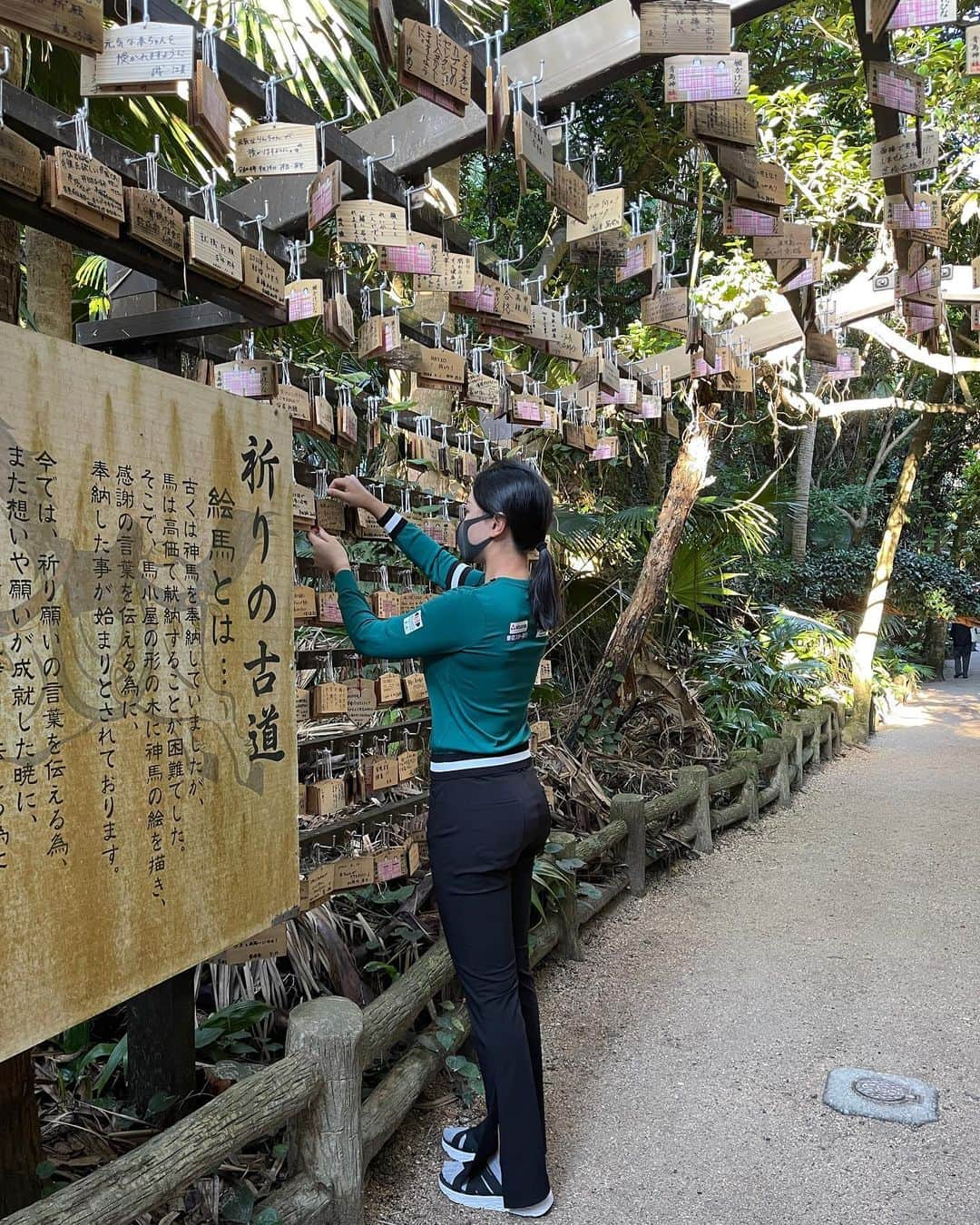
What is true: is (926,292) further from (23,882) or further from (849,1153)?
(23,882)

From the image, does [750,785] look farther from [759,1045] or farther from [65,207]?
[65,207]

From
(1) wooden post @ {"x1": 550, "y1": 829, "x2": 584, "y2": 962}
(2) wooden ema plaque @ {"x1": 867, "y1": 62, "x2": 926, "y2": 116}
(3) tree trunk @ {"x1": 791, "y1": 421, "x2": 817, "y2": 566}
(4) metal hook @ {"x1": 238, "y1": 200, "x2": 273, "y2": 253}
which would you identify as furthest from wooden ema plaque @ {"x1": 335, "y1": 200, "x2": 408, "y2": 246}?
(3) tree trunk @ {"x1": 791, "y1": 421, "x2": 817, "y2": 566}

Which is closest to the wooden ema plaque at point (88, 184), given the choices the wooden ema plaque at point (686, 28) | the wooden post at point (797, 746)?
the wooden ema plaque at point (686, 28)

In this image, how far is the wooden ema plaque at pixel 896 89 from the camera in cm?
284

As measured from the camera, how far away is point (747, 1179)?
8.32ft

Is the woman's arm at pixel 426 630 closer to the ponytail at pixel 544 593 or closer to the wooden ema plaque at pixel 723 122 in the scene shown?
the ponytail at pixel 544 593

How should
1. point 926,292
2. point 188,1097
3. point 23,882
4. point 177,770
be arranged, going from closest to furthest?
point 23,882 → point 177,770 → point 188,1097 → point 926,292

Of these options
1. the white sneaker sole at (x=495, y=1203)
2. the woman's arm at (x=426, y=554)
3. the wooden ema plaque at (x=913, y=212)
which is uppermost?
the wooden ema plaque at (x=913, y=212)

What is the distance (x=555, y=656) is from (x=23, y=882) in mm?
5542

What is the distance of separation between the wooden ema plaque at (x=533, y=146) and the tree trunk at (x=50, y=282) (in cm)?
109

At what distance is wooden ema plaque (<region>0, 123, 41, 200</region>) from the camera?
4.94ft

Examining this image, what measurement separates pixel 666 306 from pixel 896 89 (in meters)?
1.00

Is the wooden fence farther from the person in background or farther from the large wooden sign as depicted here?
the person in background

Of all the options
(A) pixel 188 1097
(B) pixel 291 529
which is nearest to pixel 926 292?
(B) pixel 291 529
